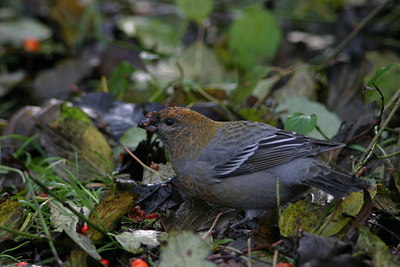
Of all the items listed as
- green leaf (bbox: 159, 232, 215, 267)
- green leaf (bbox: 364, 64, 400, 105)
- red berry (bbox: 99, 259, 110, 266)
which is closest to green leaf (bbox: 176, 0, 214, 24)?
green leaf (bbox: 364, 64, 400, 105)

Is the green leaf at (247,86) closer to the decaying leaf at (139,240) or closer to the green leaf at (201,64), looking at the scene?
the green leaf at (201,64)

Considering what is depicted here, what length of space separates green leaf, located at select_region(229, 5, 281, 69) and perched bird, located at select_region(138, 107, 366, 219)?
7.30 feet

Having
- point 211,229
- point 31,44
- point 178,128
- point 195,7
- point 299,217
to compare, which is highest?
point 195,7

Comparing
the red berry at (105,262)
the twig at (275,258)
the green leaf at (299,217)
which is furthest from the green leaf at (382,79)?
the red berry at (105,262)

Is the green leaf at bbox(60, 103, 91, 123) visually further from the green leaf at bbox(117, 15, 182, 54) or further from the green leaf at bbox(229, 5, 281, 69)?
the green leaf at bbox(117, 15, 182, 54)

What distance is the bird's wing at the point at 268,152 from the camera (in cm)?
316

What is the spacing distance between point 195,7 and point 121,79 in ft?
3.17

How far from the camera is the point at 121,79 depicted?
4.93 m

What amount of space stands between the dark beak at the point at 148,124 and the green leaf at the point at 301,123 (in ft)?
2.81

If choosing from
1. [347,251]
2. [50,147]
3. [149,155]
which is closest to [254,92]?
[149,155]

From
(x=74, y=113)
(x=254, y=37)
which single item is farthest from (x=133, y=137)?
(x=254, y=37)

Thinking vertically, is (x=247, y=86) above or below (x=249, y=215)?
above

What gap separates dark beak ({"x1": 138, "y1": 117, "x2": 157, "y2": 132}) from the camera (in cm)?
336

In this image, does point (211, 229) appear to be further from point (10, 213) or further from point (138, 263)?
point (10, 213)
